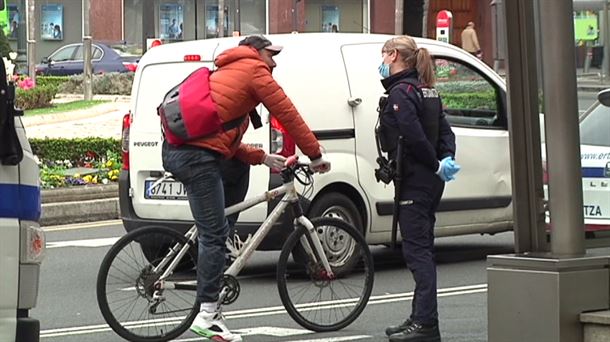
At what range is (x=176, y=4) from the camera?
1753 inches

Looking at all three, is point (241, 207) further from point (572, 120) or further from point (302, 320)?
point (572, 120)

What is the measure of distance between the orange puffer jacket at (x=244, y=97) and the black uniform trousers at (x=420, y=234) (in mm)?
627

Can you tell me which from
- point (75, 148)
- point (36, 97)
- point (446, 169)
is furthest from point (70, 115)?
point (446, 169)

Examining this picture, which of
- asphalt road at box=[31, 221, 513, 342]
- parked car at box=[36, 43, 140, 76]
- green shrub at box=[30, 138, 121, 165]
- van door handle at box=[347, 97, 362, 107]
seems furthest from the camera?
parked car at box=[36, 43, 140, 76]

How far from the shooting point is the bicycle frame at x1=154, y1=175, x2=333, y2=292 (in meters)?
8.42

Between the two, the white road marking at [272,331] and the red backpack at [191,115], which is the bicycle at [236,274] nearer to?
the white road marking at [272,331]

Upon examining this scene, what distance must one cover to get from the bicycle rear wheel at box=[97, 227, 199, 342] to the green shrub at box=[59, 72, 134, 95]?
21.4 m

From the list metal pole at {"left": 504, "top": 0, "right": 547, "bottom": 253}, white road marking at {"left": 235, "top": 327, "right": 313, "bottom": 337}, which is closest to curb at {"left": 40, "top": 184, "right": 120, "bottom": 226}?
white road marking at {"left": 235, "top": 327, "right": 313, "bottom": 337}

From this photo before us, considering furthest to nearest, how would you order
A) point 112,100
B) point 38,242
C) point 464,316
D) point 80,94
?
point 80,94, point 112,100, point 464,316, point 38,242

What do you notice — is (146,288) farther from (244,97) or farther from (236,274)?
(244,97)

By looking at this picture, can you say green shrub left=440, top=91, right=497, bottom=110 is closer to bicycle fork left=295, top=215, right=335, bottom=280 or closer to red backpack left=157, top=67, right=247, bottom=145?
bicycle fork left=295, top=215, right=335, bottom=280

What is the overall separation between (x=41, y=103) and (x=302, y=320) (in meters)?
17.7

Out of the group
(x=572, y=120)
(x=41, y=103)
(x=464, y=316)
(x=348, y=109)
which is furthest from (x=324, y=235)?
(x=41, y=103)

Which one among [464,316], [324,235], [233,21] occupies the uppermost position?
[233,21]
